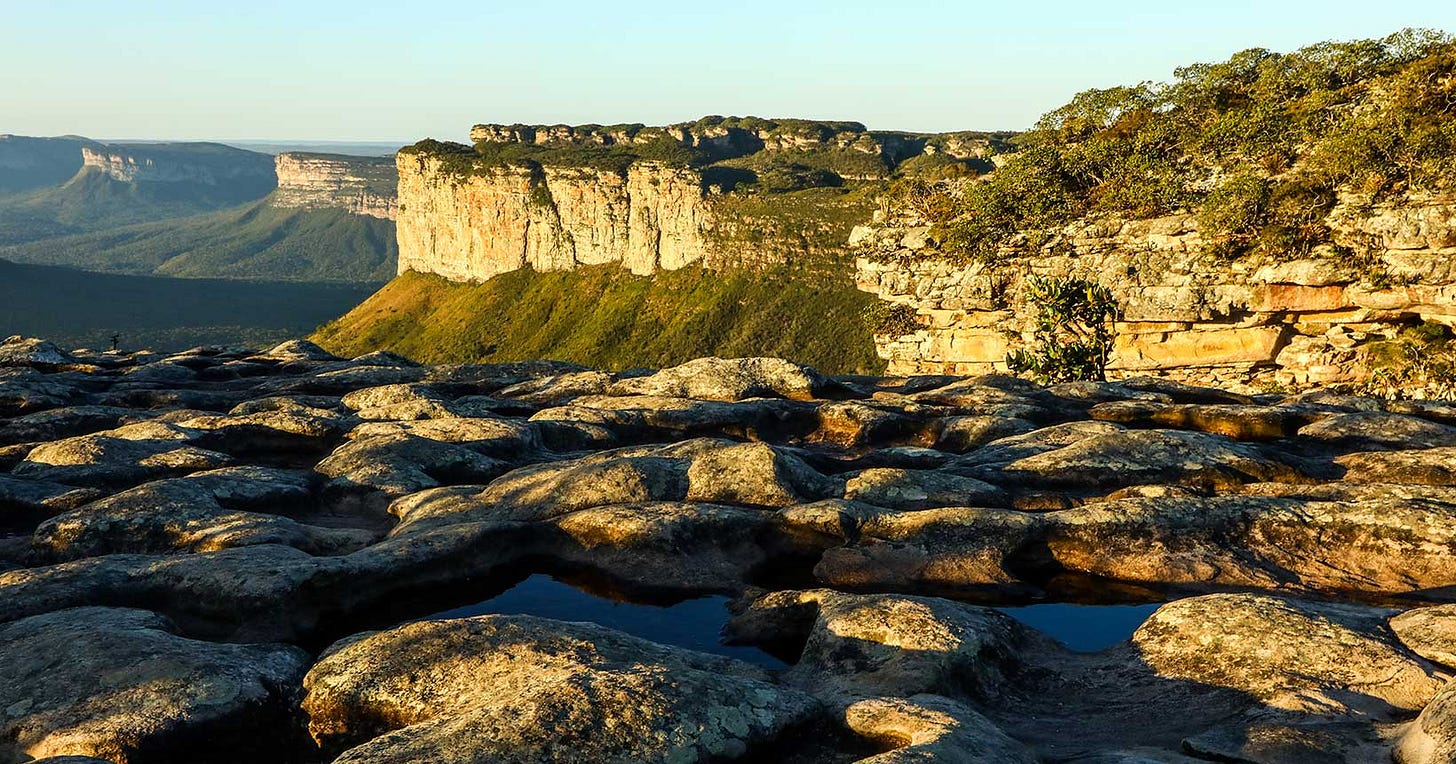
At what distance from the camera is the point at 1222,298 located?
77.2m

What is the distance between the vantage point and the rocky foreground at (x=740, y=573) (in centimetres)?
1365

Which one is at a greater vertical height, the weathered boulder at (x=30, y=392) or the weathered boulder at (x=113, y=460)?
the weathered boulder at (x=113, y=460)

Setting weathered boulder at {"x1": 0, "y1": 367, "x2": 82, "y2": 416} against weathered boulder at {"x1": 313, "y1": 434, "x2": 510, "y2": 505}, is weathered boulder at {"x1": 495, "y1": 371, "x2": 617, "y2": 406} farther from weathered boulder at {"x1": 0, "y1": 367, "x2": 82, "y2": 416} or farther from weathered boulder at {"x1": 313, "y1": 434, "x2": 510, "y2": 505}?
weathered boulder at {"x1": 0, "y1": 367, "x2": 82, "y2": 416}

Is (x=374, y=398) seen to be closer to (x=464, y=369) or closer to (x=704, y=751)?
(x=464, y=369)

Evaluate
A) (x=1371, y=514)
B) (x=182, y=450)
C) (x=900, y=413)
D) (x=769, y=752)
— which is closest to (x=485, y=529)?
(x=769, y=752)

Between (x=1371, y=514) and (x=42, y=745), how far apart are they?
27.0 meters

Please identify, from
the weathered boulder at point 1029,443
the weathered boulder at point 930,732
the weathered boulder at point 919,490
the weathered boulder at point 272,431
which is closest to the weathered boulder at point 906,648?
the weathered boulder at point 930,732

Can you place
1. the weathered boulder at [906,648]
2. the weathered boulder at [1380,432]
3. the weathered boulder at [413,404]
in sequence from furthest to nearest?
the weathered boulder at [413,404], the weathered boulder at [1380,432], the weathered boulder at [906,648]

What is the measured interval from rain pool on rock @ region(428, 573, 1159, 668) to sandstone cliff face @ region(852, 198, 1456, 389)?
63.4 meters

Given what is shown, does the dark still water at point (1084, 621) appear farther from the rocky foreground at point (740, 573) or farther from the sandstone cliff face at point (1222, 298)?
the sandstone cliff face at point (1222, 298)

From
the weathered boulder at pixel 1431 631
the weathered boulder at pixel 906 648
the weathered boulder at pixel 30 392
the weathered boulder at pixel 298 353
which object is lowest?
the weathered boulder at pixel 298 353

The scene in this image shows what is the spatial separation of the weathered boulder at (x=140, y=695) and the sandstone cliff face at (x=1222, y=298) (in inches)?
3051

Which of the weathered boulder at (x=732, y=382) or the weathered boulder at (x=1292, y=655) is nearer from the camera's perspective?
the weathered boulder at (x=1292, y=655)

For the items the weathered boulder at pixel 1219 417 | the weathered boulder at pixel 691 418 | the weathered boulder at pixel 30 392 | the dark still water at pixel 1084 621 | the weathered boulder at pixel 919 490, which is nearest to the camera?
the dark still water at pixel 1084 621
